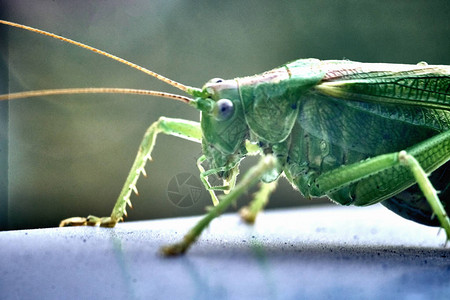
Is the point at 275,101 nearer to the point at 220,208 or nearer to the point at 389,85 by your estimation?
the point at 389,85

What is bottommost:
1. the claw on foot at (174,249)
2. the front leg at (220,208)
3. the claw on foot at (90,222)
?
the claw on foot at (90,222)

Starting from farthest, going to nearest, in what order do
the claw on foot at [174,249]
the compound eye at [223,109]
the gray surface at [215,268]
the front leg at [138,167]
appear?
1. the front leg at [138,167]
2. the compound eye at [223,109]
3. the claw on foot at [174,249]
4. the gray surface at [215,268]

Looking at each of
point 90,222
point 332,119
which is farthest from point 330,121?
point 90,222

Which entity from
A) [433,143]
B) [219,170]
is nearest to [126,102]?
[219,170]

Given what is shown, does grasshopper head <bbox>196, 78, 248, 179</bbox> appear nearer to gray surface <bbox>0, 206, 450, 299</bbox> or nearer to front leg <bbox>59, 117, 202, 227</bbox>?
front leg <bbox>59, 117, 202, 227</bbox>

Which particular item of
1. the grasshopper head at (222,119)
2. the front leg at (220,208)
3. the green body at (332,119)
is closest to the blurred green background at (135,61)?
the grasshopper head at (222,119)

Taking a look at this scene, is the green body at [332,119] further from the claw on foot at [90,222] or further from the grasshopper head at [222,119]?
the claw on foot at [90,222]

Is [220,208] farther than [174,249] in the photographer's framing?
Yes
